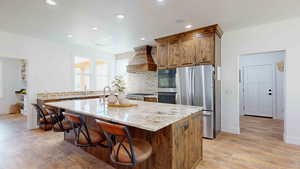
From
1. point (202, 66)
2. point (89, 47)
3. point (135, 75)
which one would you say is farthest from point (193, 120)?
point (89, 47)

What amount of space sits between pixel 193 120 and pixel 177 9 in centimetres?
201

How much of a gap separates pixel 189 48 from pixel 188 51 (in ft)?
0.26

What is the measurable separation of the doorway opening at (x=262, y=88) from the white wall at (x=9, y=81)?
9522 millimetres

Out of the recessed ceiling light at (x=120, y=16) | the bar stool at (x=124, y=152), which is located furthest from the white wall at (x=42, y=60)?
the bar stool at (x=124, y=152)

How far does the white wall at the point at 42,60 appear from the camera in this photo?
4.09 metres

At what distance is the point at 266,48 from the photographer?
135 inches

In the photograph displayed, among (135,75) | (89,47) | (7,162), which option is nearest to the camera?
(7,162)

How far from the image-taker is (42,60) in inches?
181

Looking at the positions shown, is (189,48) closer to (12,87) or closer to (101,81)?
(101,81)

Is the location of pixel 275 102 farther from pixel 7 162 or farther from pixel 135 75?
pixel 7 162

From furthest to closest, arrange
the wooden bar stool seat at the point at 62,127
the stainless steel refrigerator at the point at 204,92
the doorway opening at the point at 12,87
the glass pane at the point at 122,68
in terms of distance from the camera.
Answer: the glass pane at the point at 122,68 → the doorway opening at the point at 12,87 → the stainless steel refrigerator at the point at 204,92 → the wooden bar stool seat at the point at 62,127

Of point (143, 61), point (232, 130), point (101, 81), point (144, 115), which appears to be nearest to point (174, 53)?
point (143, 61)

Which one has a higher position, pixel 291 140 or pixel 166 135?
pixel 166 135

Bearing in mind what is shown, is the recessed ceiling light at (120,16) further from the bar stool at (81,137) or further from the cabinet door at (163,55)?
the bar stool at (81,137)
